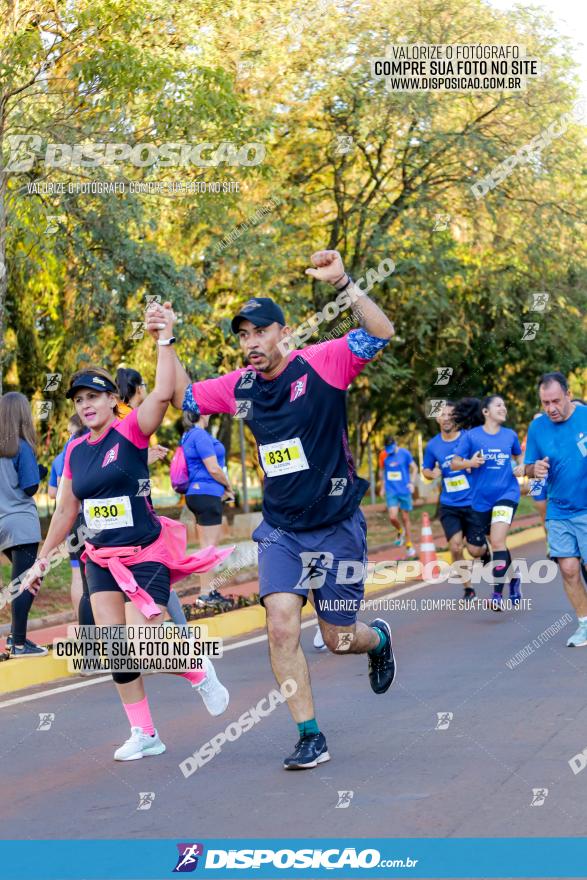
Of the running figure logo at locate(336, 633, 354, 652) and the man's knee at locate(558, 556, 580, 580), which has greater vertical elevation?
the running figure logo at locate(336, 633, 354, 652)

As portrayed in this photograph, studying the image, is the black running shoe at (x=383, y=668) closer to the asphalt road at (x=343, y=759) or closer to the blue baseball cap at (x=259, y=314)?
the asphalt road at (x=343, y=759)

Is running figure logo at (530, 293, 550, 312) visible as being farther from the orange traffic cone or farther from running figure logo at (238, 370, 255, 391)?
Answer: running figure logo at (238, 370, 255, 391)

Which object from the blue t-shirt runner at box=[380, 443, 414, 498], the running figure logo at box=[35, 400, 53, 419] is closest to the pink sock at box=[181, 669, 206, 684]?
the running figure logo at box=[35, 400, 53, 419]

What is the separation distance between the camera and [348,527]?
268 inches

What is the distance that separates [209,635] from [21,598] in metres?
2.68

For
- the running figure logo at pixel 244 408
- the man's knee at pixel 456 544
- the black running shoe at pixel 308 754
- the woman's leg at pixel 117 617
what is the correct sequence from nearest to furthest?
the black running shoe at pixel 308 754
the running figure logo at pixel 244 408
the woman's leg at pixel 117 617
the man's knee at pixel 456 544

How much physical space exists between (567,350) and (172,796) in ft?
78.8

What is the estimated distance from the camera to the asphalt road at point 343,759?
5.61 meters

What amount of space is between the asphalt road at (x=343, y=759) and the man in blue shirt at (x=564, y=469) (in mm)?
671

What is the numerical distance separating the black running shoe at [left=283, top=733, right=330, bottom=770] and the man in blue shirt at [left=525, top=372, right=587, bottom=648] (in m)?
3.90

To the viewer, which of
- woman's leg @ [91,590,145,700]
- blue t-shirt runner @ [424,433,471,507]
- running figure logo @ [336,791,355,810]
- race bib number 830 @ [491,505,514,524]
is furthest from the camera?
blue t-shirt runner @ [424,433,471,507]

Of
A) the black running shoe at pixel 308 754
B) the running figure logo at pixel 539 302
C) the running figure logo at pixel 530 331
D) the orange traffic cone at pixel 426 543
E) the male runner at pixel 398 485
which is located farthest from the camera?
the running figure logo at pixel 530 331

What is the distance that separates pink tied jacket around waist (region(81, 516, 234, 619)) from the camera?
6988 mm

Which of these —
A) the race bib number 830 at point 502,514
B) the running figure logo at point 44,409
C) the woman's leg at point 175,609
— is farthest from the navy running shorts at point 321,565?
the running figure logo at point 44,409
